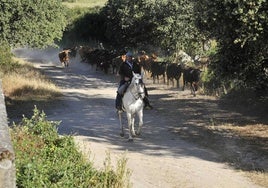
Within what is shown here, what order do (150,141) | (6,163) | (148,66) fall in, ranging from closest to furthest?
(6,163)
(150,141)
(148,66)

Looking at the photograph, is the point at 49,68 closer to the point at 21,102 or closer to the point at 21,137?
the point at 21,102

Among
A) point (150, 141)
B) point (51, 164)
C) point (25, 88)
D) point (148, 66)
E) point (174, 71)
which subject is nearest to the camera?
point (51, 164)

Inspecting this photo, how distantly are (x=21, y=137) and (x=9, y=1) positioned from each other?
47.0 feet

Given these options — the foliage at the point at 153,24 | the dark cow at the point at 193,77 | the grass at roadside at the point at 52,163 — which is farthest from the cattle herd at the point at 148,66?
the grass at roadside at the point at 52,163

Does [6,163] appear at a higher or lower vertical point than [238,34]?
lower

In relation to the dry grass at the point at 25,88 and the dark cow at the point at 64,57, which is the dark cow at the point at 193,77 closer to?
the dry grass at the point at 25,88

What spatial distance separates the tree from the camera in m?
21.6

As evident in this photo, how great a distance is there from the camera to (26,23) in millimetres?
22281

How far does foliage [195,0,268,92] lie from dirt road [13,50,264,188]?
2.82 m

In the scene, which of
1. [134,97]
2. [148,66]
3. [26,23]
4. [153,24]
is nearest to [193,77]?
[148,66]

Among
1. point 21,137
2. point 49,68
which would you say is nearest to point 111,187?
point 21,137

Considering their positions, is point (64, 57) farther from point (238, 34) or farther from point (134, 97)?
point (238, 34)

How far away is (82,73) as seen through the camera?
3500 cm

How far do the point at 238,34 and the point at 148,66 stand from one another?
1733cm
